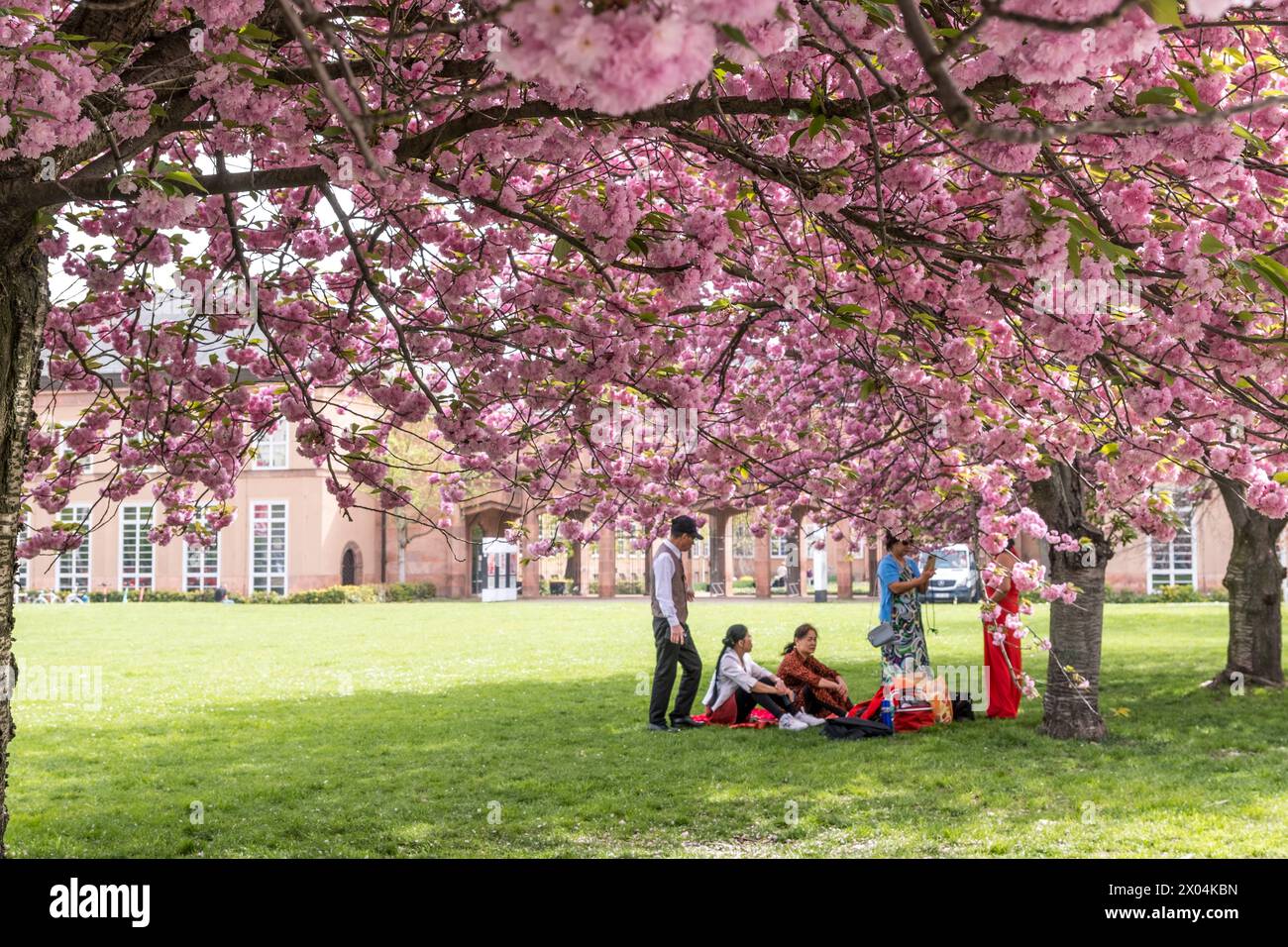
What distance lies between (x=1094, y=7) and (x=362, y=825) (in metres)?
5.20

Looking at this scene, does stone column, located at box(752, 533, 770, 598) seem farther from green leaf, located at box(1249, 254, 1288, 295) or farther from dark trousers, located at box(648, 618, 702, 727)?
green leaf, located at box(1249, 254, 1288, 295)

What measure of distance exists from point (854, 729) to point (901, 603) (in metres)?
1.01

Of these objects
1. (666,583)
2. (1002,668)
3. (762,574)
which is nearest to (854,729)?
(1002,668)

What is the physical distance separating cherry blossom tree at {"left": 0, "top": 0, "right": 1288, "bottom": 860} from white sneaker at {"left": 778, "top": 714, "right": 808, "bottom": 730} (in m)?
2.43

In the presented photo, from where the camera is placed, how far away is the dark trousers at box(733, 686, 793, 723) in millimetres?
8602

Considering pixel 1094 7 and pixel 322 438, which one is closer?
pixel 1094 7

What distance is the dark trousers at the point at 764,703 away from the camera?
860 centimetres

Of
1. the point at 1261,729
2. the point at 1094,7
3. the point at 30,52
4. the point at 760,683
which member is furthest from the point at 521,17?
the point at 1261,729

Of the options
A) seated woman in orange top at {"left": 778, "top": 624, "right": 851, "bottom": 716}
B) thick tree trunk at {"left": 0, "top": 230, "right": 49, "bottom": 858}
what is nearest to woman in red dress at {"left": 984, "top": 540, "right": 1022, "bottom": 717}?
seated woman in orange top at {"left": 778, "top": 624, "right": 851, "bottom": 716}

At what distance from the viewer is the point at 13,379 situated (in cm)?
367

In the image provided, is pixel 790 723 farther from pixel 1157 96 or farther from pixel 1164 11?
pixel 1164 11

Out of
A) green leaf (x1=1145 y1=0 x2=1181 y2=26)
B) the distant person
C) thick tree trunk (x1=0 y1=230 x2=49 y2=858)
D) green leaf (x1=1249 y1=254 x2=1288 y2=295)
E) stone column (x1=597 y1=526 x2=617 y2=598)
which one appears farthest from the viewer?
stone column (x1=597 y1=526 x2=617 y2=598)
